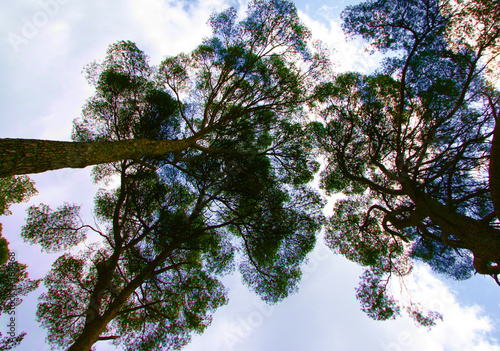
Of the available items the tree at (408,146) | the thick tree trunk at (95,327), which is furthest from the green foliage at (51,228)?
the tree at (408,146)

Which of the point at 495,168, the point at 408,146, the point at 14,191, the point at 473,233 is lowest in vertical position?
the point at 473,233

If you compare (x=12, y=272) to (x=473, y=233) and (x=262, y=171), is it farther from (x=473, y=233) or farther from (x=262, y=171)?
(x=473, y=233)

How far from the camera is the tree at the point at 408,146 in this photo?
5.87 metres

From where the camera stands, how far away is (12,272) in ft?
29.5

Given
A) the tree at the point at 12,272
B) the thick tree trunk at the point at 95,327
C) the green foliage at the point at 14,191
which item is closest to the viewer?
the thick tree trunk at the point at 95,327

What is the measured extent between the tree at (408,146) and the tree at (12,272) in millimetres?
12062

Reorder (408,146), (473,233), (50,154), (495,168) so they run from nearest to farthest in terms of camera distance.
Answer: (50,154) → (495,168) → (473,233) → (408,146)

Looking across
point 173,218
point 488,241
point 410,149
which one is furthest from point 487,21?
point 173,218

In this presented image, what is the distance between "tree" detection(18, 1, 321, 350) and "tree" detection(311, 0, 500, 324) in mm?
1515

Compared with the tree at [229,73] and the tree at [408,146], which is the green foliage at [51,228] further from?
the tree at [408,146]

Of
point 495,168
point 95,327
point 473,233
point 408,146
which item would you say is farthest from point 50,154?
point 408,146

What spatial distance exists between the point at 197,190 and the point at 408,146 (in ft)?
27.6

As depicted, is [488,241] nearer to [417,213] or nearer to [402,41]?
[417,213]

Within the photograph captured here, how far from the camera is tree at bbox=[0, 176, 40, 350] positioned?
7319mm
